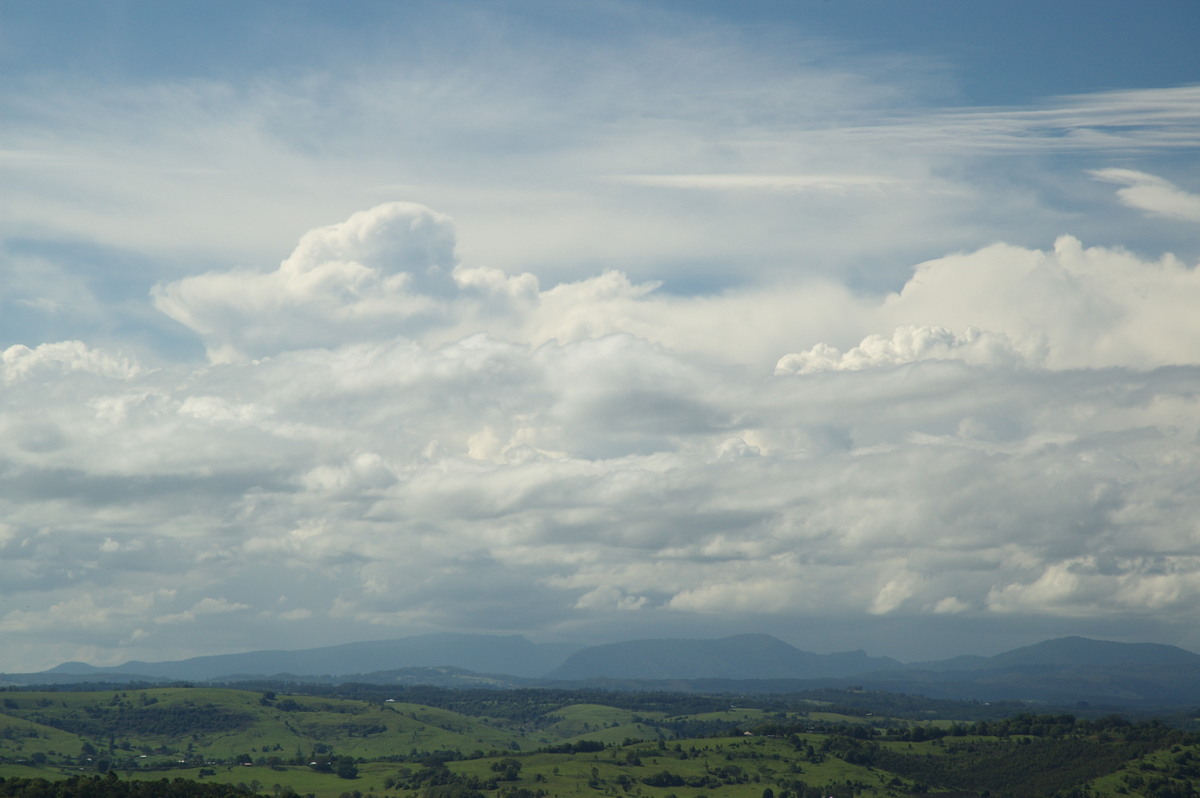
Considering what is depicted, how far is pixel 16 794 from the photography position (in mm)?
199500
